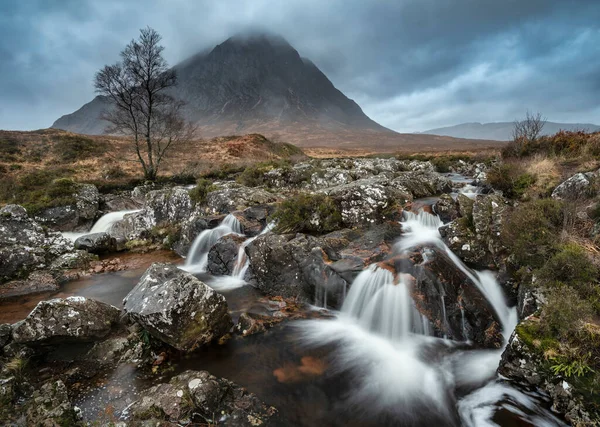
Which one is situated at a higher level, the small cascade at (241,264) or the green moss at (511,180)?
the green moss at (511,180)

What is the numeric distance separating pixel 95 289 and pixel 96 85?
19.4m

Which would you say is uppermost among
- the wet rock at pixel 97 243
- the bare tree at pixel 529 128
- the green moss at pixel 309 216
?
the bare tree at pixel 529 128

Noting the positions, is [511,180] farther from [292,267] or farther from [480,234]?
[292,267]

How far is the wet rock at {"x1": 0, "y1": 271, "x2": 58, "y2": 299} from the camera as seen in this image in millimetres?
9977

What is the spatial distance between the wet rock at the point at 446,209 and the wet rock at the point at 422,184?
108 inches

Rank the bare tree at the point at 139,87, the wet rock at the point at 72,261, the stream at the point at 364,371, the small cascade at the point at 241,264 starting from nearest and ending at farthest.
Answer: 1. the stream at the point at 364,371
2. the small cascade at the point at 241,264
3. the wet rock at the point at 72,261
4. the bare tree at the point at 139,87

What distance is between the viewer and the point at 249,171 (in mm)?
21078

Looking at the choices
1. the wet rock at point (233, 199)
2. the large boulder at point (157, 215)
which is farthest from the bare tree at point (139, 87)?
the wet rock at point (233, 199)

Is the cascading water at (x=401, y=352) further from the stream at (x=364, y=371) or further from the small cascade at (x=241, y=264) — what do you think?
the small cascade at (x=241, y=264)

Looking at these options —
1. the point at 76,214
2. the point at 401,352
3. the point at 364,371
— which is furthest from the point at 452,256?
the point at 76,214

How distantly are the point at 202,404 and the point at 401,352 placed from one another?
15.5 feet

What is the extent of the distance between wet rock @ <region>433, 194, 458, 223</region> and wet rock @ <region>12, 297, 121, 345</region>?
478 inches

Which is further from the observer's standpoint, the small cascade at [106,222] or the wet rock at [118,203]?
the wet rock at [118,203]

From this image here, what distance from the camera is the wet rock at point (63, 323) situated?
6000 millimetres
